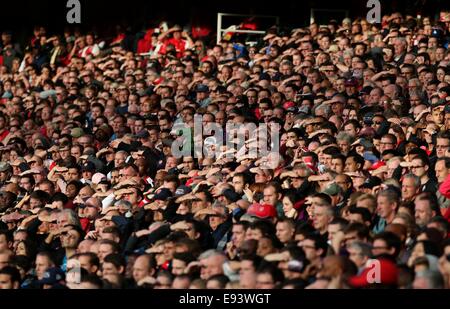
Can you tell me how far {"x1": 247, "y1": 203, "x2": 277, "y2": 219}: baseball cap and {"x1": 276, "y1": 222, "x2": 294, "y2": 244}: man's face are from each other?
79 cm

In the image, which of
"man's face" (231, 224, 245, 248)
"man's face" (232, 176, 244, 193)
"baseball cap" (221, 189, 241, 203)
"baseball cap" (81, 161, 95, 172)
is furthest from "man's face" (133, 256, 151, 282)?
"baseball cap" (81, 161, 95, 172)

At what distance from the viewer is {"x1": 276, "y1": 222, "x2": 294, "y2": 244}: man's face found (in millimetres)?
12750

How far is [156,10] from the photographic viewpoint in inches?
1148

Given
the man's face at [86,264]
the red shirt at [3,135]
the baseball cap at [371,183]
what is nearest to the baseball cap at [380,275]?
the baseball cap at [371,183]

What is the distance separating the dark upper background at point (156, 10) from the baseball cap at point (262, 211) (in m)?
11.7

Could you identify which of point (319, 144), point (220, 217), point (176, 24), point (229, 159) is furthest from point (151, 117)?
point (176, 24)

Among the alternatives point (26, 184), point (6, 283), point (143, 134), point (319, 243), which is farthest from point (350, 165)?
point (26, 184)

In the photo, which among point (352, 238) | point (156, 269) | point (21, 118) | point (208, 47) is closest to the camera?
point (352, 238)

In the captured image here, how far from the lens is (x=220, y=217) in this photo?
1411 cm

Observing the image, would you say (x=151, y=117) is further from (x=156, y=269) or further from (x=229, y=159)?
(x=156, y=269)

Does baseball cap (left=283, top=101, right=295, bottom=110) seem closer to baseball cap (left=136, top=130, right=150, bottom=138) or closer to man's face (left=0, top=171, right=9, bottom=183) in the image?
baseball cap (left=136, top=130, right=150, bottom=138)

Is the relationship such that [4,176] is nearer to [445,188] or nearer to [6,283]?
[6,283]

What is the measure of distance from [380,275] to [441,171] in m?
3.21

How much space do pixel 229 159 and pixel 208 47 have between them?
28.4 feet
